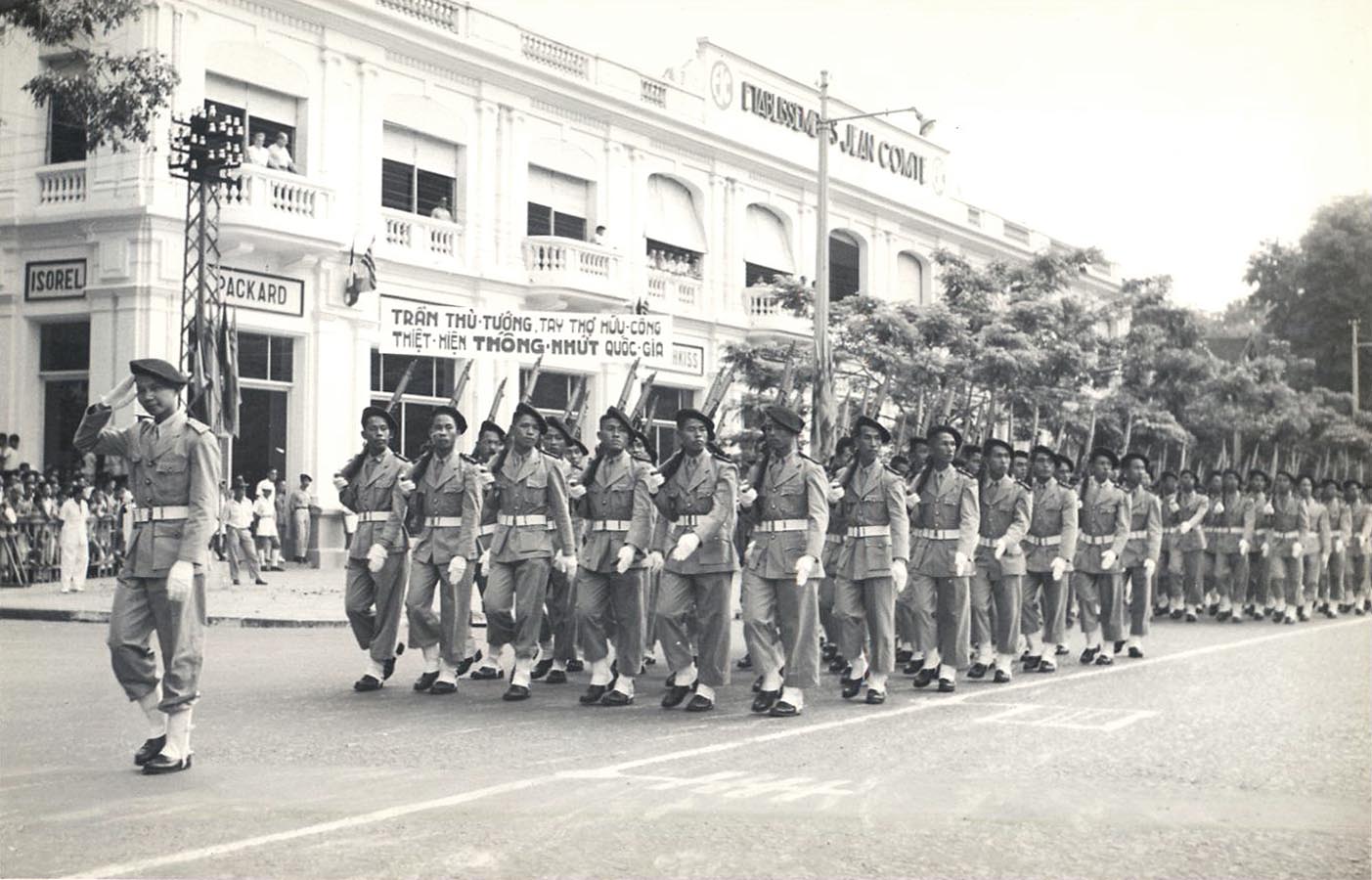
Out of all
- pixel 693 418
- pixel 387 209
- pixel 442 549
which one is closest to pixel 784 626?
pixel 693 418

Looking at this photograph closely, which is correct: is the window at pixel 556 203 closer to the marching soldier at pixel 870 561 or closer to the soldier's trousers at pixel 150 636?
the marching soldier at pixel 870 561

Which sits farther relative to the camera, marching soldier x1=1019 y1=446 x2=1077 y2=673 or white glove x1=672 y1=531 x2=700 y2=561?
marching soldier x1=1019 y1=446 x2=1077 y2=673

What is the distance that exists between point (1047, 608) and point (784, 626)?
4192 mm

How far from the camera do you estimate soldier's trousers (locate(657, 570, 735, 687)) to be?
10.0m

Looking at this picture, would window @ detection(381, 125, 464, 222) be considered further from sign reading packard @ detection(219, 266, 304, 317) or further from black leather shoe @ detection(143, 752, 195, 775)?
black leather shoe @ detection(143, 752, 195, 775)

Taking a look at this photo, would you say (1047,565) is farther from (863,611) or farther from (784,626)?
(784,626)

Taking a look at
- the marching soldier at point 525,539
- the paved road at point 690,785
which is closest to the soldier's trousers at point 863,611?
the paved road at point 690,785

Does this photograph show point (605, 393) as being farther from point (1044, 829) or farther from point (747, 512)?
point (1044, 829)

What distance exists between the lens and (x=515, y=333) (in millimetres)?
16031

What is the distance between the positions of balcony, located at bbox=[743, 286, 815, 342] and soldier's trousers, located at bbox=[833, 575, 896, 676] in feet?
66.7

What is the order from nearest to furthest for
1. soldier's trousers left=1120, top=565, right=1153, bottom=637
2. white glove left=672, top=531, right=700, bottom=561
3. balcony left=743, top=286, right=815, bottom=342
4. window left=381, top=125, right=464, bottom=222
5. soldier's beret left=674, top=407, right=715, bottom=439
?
white glove left=672, top=531, right=700, bottom=561 → soldier's beret left=674, top=407, right=715, bottom=439 → soldier's trousers left=1120, top=565, right=1153, bottom=637 → window left=381, top=125, right=464, bottom=222 → balcony left=743, top=286, right=815, bottom=342

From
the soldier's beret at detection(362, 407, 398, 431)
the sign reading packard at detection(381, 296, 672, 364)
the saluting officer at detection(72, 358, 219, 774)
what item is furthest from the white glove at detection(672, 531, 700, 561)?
the sign reading packard at detection(381, 296, 672, 364)

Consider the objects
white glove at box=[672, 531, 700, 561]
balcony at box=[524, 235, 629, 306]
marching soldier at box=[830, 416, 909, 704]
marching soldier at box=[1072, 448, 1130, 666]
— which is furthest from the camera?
balcony at box=[524, 235, 629, 306]

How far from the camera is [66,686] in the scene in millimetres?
10695
